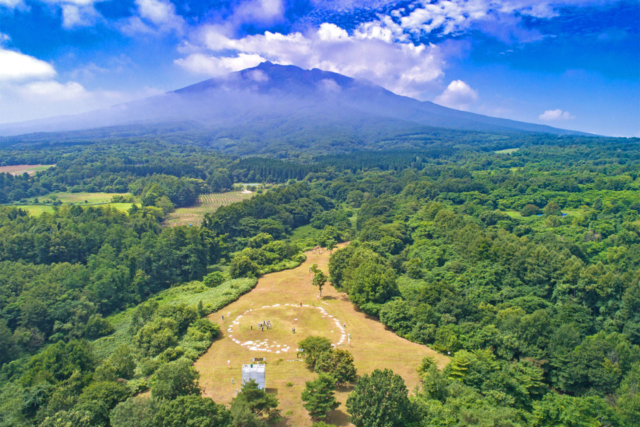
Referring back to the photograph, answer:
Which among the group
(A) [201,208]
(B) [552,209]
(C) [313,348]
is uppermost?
(B) [552,209]

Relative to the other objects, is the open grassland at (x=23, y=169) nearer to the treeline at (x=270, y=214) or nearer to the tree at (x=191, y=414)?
the treeline at (x=270, y=214)

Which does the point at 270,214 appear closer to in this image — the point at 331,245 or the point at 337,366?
the point at 331,245

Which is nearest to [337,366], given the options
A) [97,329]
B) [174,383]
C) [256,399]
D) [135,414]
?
[256,399]

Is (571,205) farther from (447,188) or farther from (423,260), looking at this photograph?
(423,260)

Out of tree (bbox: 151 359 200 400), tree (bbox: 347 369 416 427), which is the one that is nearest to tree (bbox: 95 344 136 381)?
tree (bbox: 151 359 200 400)

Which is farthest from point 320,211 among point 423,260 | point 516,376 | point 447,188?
point 516,376

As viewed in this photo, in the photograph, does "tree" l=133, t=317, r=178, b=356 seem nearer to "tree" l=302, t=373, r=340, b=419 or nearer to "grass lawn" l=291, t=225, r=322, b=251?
"tree" l=302, t=373, r=340, b=419

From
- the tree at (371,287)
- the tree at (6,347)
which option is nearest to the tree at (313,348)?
the tree at (371,287)
